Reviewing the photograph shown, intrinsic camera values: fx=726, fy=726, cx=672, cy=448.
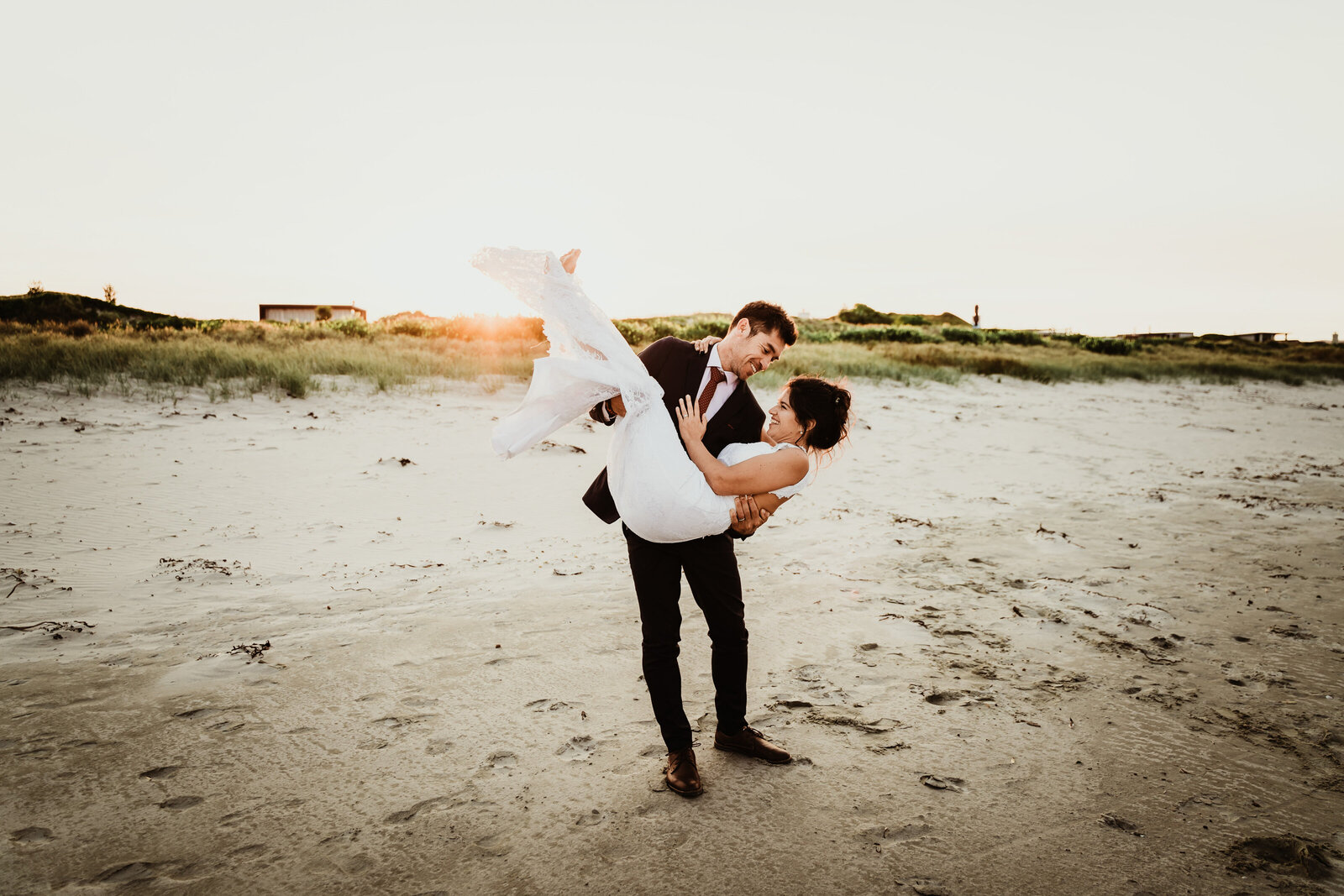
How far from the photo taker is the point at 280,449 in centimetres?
854

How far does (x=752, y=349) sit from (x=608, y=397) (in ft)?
2.02

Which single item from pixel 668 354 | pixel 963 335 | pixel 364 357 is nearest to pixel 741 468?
pixel 668 354

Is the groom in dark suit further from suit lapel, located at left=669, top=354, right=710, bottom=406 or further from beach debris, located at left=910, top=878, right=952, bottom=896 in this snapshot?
beach debris, located at left=910, top=878, right=952, bottom=896

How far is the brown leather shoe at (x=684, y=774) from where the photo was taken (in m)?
2.89

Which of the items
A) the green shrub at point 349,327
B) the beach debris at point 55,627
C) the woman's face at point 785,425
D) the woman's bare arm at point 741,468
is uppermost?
the green shrub at point 349,327

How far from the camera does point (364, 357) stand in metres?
13.8

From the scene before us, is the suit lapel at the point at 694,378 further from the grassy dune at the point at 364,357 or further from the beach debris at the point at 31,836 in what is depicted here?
the grassy dune at the point at 364,357

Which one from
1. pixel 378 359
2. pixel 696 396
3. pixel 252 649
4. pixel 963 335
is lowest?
pixel 252 649

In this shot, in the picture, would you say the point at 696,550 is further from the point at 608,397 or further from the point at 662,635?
the point at 608,397

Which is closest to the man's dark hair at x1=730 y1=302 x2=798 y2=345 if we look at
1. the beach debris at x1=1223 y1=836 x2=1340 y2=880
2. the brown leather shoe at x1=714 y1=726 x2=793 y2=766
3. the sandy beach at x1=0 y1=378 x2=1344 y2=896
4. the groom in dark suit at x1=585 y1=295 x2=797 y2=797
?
the groom in dark suit at x1=585 y1=295 x2=797 y2=797

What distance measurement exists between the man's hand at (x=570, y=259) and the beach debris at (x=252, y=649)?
293 cm

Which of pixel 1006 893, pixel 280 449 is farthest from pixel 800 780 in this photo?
pixel 280 449

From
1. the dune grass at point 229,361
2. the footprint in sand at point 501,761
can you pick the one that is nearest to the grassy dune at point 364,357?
the dune grass at point 229,361

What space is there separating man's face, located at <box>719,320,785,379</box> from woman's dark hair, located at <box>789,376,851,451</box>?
0.15m
